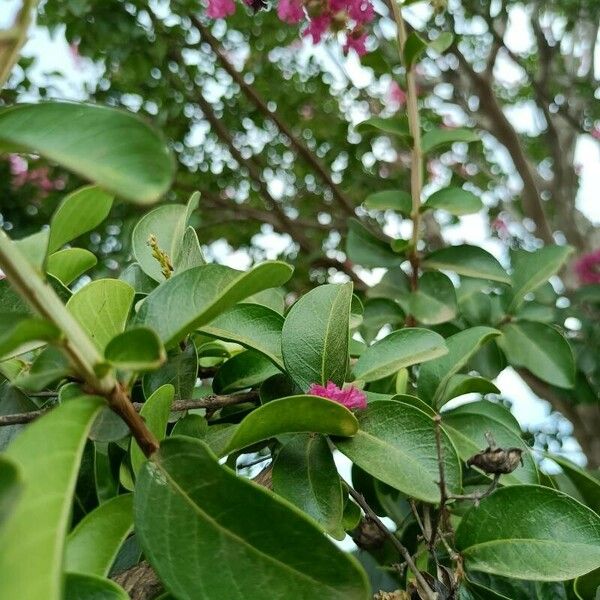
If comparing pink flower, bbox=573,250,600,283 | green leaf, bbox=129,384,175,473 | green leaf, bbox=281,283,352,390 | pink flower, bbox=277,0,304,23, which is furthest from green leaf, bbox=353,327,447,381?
pink flower, bbox=573,250,600,283

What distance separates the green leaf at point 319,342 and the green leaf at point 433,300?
0.33 m

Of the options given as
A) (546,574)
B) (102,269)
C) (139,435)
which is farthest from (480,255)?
(102,269)

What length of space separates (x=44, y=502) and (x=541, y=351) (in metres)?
0.76

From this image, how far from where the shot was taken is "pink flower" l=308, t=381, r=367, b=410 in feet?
1.60

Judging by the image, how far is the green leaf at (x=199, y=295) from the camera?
1.21 ft

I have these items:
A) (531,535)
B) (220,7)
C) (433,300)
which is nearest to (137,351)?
(531,535)

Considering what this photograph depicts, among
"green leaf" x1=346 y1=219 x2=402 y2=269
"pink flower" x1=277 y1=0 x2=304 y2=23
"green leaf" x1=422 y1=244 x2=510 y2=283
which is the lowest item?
"green leaf" x1=346 y1=219 x2=402 y2=269

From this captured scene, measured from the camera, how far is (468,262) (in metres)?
0.88

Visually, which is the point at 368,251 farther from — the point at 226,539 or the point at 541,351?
the point at 226,539

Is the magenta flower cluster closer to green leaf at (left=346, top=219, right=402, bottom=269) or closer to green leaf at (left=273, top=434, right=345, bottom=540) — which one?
green leaf at (left=346, top=219, right=402, bottom=269)

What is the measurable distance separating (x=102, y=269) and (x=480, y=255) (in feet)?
3.14

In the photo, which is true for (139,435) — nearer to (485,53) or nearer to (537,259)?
(537,259)

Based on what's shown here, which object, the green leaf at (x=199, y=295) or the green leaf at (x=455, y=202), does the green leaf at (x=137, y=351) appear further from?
the green leaf at (x=455, y=202)

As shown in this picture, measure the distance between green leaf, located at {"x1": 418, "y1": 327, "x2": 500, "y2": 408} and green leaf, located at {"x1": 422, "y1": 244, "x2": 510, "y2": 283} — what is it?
8.8 inches
